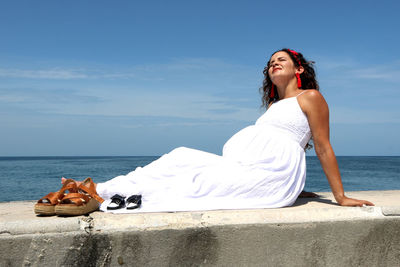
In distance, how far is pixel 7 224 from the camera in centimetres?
243

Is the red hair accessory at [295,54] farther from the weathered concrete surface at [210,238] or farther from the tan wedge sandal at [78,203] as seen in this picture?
the tan wedge sandal at [78,203]

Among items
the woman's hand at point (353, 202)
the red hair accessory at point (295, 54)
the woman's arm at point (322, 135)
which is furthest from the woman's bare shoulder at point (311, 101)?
the woman's hand at point (353, 202)

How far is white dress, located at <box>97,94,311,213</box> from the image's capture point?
9.93 ft

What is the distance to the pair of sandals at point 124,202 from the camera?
284 centimetres

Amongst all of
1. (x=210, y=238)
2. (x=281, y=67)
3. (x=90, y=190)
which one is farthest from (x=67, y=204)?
(x=281, y=67)

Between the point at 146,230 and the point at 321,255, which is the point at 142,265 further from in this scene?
the point at 321,255

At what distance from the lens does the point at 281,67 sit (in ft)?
12.2

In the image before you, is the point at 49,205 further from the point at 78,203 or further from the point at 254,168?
the point at 254,168

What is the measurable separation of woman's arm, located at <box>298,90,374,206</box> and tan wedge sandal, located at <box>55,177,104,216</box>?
1916 millimetres

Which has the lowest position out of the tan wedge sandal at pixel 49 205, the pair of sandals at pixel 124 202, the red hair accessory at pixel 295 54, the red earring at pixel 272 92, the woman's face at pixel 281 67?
the pair of sandals at pixel 124 202

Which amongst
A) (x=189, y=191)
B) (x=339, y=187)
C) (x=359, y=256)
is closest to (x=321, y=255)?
(x=359, y=256)

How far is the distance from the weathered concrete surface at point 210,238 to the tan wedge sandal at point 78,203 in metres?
0.08

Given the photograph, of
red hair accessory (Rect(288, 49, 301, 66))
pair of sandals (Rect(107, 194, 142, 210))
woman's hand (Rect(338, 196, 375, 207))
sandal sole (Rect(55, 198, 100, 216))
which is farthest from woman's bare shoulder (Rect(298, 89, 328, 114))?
sandal sole (Rect(55, 198, 100, 216))

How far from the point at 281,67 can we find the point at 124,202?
2.00 meters
